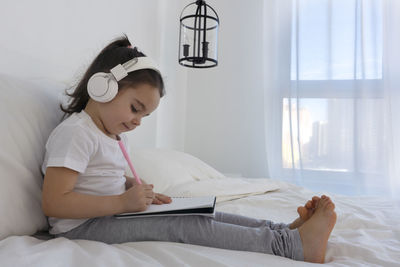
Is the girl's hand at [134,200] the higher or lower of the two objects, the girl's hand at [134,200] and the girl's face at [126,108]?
the lower

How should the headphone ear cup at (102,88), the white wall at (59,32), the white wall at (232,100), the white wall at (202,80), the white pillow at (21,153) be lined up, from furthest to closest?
the white wall at (232,100)
the white wall at (202,80)
the white wall at (59,32)
the headphone ear cup at (102,88)
the white pillow at (21,153)

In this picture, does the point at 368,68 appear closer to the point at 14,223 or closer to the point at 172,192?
the point at 172,192

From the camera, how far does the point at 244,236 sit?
28.4 inches

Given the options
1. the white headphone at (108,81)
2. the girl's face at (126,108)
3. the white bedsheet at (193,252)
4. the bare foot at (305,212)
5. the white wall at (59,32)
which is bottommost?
the white bedsheet at (193,252)

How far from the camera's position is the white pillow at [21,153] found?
2.27 feet

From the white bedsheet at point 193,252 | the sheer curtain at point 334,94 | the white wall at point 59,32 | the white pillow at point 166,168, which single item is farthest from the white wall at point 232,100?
the white bedsheet at point 193,252

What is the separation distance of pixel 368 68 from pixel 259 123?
2.80ft

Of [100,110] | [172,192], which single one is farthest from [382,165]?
[100,110]

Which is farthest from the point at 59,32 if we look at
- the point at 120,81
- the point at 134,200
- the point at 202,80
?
the point at 202,80

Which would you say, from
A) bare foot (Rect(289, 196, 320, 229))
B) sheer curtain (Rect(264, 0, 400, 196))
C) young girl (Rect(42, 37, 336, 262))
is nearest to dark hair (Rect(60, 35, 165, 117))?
young girl (Rect(42, 37, 336, 262))

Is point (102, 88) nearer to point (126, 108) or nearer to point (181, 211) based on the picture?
point (126, 108)

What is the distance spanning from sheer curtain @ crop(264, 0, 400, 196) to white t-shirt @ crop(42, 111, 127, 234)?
1.75m

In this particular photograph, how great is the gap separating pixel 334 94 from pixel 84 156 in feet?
6.72

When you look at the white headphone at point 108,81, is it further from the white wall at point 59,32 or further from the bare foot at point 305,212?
the bare foot at point 305,212
